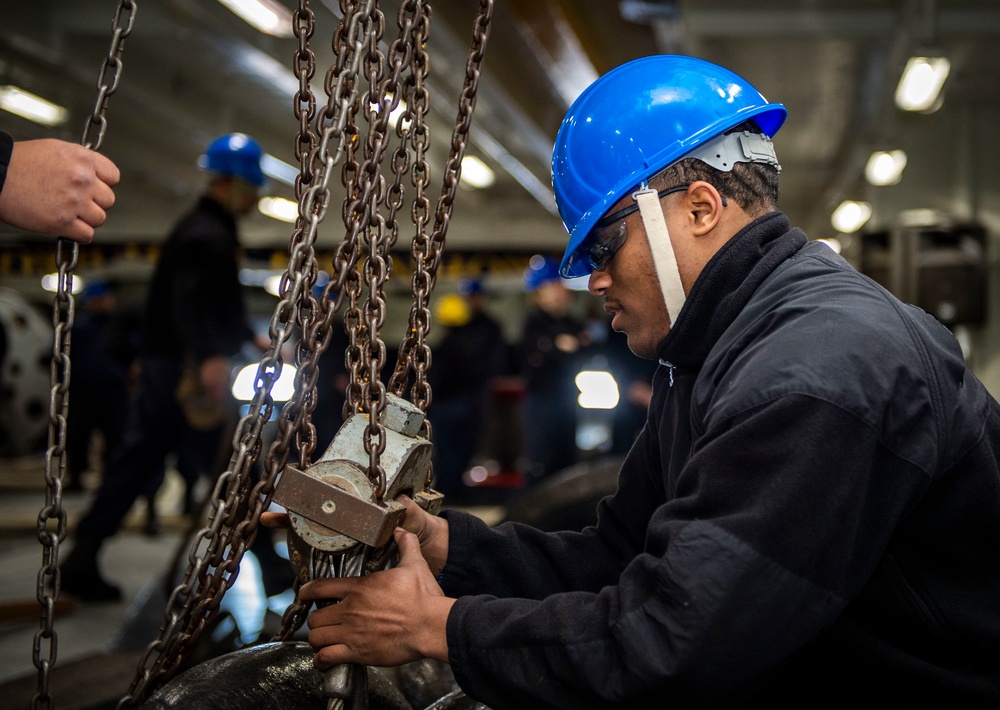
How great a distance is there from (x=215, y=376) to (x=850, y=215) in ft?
30.3

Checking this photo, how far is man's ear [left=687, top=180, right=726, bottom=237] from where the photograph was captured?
1.65 metres

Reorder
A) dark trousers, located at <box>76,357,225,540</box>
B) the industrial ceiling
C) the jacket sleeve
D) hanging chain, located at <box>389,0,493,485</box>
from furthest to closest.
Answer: the industrial ceiling → dark trousers, located at <box>76,357,225,540</box> → hanging chain, located at <box>389,0,493,485</box> → the jacket sleeve

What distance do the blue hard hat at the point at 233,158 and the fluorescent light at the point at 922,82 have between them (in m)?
4.20

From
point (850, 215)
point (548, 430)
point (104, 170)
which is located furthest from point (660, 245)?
A: point (850, 215)

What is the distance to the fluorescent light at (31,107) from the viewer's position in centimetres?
938

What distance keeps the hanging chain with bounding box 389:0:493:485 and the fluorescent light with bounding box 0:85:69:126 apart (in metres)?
8.87

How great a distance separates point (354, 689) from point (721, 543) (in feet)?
2.39

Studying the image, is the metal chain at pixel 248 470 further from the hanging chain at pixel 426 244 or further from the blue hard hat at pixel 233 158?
the blue hard hat at pixel 233 158

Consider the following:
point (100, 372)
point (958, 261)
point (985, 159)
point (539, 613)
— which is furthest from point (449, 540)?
point (985, 159)

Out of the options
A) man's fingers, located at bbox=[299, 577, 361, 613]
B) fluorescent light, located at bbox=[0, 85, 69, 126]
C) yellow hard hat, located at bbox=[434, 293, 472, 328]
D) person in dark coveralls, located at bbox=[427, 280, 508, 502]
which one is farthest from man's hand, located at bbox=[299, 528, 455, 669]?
fluorescent light, located at bbox=[0, 85, 69, 126]

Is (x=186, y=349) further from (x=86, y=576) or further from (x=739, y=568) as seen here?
(x=739, y=568)

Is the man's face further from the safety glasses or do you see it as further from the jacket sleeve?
the jacket sleeve

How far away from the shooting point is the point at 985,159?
29.4 feet

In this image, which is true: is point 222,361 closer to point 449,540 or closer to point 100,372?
point 449,540
